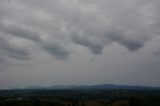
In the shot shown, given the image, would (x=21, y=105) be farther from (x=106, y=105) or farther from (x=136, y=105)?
(x=136, y=105)

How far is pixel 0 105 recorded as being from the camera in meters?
123

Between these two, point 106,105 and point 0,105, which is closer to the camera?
point 0,105

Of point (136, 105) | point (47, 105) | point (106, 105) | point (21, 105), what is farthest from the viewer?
point (106, 105)

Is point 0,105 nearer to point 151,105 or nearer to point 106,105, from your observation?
point 106,105

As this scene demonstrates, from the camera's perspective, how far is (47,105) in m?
122

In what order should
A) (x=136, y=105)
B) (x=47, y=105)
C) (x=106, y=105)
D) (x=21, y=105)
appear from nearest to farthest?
(x=136, y=105) → (x=47, y=105) → (x=21, y=105) → (x=106, y=105)

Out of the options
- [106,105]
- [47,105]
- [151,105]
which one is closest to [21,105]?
[47,105]

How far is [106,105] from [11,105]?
49.0 m

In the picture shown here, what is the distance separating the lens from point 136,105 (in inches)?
3492

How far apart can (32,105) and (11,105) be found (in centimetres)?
992

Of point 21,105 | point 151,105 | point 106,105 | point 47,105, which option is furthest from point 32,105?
point 151,105

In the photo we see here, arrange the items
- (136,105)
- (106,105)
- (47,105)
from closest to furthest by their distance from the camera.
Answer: (136,105), (47,105), (106,105)

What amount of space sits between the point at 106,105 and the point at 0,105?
54.3m

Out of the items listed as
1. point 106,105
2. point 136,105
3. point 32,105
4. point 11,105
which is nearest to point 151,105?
point 106,105
